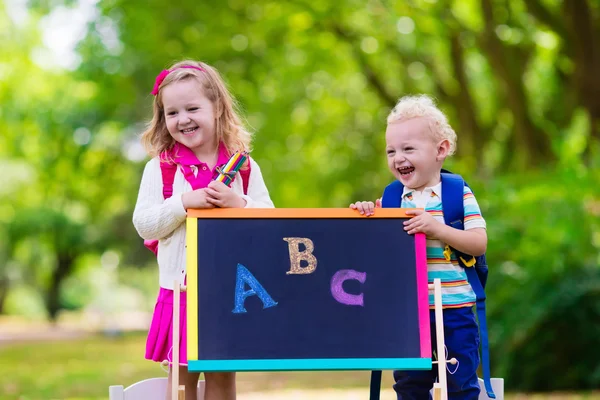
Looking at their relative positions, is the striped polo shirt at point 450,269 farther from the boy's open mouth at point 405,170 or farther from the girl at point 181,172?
the girl at point 181,172

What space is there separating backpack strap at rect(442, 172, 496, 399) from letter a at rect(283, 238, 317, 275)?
66 cm

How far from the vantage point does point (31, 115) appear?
31641mm

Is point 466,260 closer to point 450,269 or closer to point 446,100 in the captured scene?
point 450,269

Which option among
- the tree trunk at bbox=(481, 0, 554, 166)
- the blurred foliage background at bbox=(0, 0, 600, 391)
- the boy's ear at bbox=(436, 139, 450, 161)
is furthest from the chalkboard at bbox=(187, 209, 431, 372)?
the tree trunk at bbox=(481, 0, 554, 166)

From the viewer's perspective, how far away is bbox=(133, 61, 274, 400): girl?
3.94m

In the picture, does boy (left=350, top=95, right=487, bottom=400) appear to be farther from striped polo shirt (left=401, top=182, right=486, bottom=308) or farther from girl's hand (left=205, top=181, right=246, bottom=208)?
girl's hand (left=205, top=181, right=246, bottom=208)

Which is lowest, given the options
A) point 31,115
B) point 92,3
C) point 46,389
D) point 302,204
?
point 46,389

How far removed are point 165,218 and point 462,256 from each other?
1.38 m

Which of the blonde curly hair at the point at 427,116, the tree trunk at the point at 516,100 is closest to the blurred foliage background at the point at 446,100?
the tree trunk at the point at 516,100

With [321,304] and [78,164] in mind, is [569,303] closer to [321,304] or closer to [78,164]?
[321,304]

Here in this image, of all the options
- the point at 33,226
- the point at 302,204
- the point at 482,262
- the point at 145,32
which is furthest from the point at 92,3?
the point at 33,226

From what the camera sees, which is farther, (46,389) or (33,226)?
(33,226)

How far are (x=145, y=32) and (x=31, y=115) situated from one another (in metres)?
19.0

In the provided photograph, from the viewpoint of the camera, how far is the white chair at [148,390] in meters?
4.27
